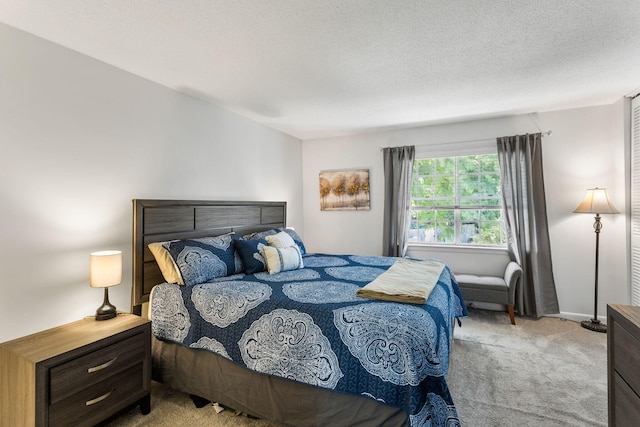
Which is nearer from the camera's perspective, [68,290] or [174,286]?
[68,290]

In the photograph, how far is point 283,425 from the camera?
68.2 inches

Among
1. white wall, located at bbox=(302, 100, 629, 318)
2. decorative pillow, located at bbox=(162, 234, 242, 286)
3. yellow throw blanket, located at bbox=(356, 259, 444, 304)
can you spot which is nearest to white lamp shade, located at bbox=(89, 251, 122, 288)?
decorative pillow, located at bbox=(162, 234, 242, 286)

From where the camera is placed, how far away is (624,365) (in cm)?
113

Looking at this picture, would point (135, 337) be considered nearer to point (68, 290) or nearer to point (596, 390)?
point (68, 290)

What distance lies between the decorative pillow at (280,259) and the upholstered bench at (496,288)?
2.13 metres

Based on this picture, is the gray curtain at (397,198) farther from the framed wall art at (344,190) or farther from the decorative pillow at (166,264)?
the decorative pillow at (166,264)

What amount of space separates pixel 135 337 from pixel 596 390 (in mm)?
3307

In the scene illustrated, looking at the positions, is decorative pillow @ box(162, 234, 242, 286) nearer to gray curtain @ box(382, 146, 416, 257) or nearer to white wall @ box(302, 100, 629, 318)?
gray curtain @ box(382, 146, 416, 257)

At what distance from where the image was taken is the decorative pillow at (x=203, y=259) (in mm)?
2291

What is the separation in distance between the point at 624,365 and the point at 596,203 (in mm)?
2914

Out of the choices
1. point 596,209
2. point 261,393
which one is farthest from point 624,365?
point 596,209

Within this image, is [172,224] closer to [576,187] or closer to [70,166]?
[70,166]

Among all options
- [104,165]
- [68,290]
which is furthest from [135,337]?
[104,165]

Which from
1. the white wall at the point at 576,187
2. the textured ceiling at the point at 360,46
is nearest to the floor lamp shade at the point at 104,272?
the textured ceiling at the point at 360,46
